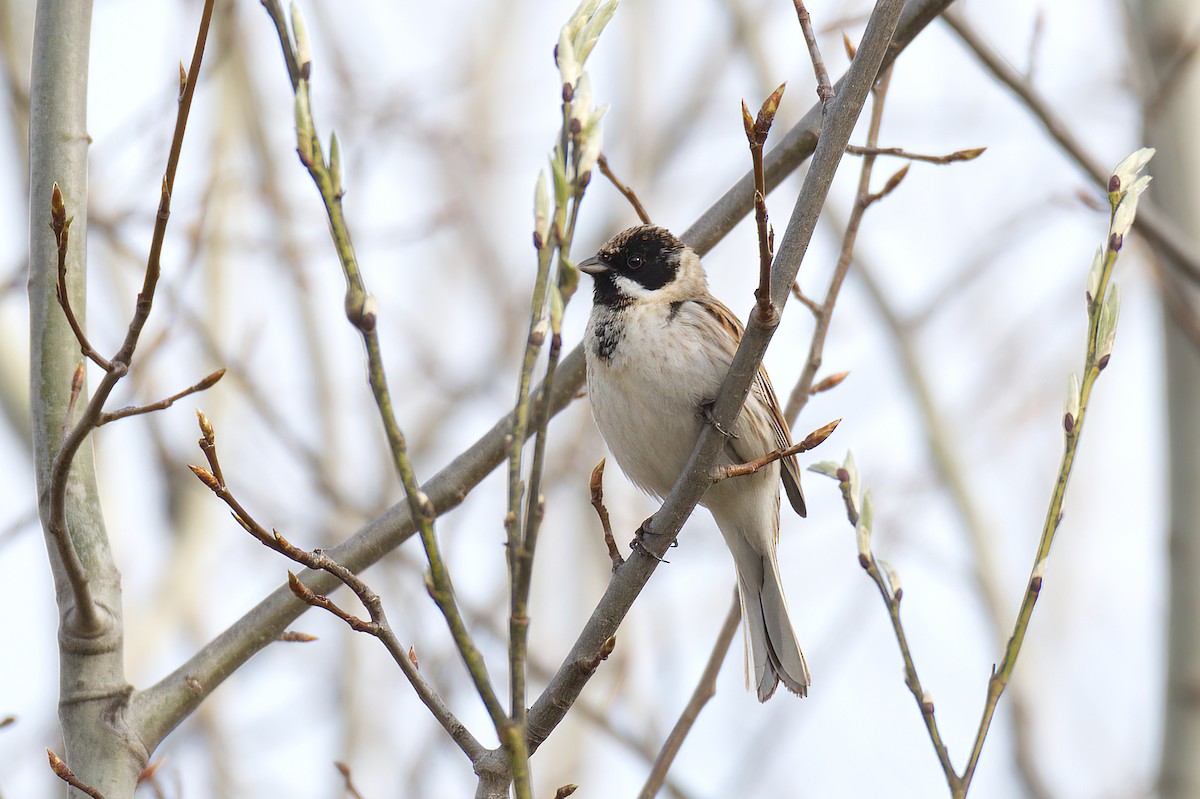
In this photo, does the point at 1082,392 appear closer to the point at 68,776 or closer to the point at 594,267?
the point at 68,776

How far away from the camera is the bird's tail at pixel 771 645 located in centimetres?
411

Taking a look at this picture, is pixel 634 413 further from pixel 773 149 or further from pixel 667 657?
pixel 667 657

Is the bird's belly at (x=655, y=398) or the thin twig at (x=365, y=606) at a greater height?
the bird's belly at (x=655, y=398)

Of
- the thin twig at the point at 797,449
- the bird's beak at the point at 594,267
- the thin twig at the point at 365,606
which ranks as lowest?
the thin twig at the point at 365,606

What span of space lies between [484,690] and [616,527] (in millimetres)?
6231

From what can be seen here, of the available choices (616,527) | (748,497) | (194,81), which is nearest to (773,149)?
(748,497)

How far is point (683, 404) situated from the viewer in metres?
4.04

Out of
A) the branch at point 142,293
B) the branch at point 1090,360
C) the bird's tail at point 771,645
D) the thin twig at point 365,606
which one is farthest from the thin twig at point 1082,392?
the branch at point 142,293

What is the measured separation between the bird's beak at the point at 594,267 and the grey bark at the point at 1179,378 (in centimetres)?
223

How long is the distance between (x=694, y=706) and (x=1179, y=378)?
2869 mm

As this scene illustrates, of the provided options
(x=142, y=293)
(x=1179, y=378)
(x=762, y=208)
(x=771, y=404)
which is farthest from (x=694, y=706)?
(x=1179, y=378)

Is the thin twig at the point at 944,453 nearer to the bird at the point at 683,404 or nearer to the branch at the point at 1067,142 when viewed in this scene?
the branch at the point at 1067,142

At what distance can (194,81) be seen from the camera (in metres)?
2.27

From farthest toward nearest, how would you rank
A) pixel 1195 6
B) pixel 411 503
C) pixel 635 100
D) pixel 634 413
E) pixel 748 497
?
pixel 635 100, pixel 1195 6, pixel 748 497, pixel 634 413, pixel 411 503
